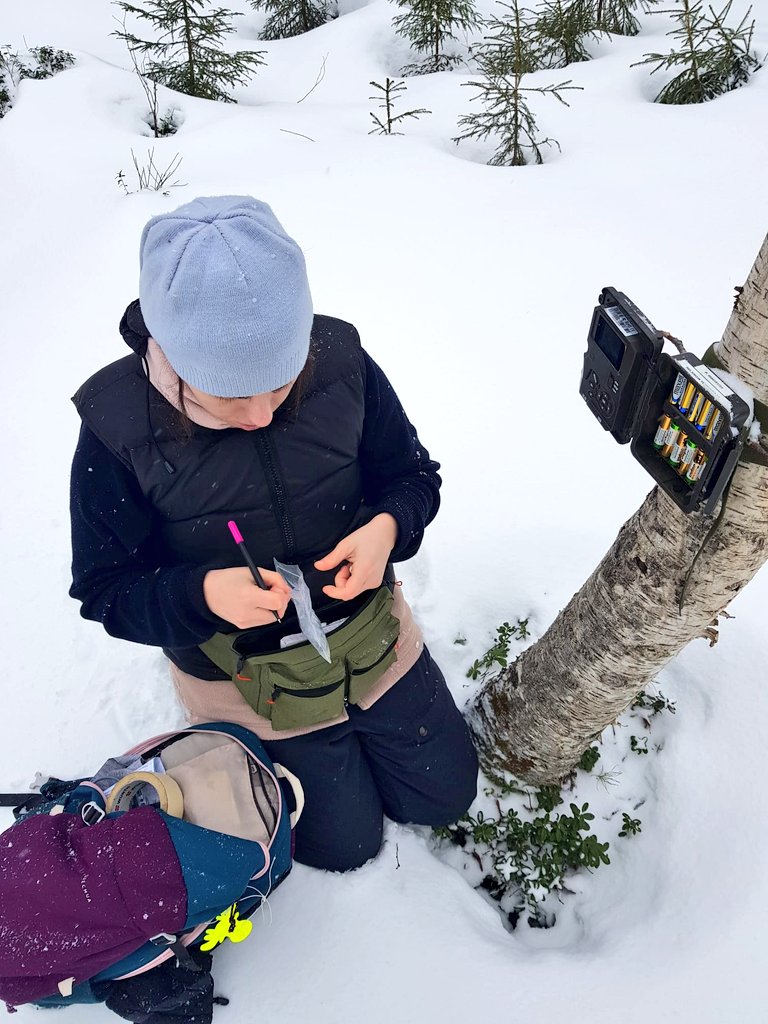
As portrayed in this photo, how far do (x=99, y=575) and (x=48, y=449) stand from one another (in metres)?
1.66

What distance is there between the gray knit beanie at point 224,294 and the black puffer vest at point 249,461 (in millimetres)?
237

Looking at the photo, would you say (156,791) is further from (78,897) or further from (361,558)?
(361,558)

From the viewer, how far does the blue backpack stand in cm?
130

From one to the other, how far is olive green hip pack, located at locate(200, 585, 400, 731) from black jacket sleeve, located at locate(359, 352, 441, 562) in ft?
0.78

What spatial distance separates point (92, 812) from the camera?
5.02 feet

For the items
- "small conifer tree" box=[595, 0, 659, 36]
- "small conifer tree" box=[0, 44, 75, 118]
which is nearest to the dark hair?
"small conifer tree" box=[0, 44, 75, 118]

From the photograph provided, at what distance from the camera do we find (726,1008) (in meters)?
1.50

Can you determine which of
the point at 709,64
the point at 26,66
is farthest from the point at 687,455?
the point at 26,66

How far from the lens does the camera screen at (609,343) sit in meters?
1.07

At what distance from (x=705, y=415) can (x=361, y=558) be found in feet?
2.72

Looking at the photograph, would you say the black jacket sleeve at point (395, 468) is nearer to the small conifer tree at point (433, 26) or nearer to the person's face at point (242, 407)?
the person's face at point (242, 407)

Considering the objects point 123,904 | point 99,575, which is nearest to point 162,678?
point 99,575

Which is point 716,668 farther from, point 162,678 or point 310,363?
point 162,678

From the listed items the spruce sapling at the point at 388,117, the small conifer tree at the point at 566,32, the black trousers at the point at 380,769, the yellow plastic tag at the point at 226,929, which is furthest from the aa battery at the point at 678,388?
the small conifer tree at the point at 566,32
